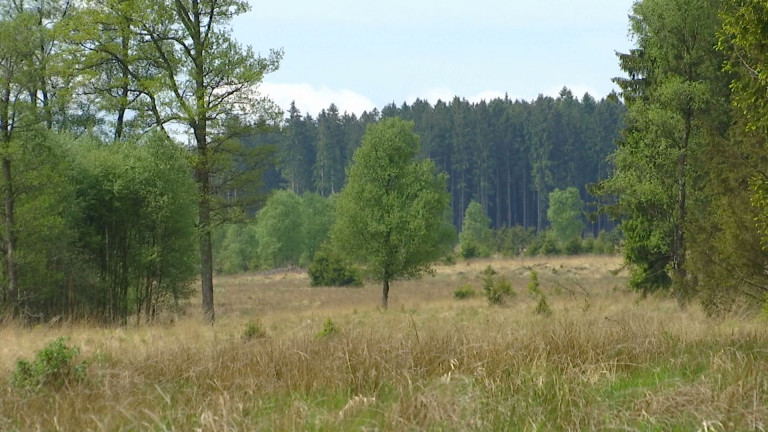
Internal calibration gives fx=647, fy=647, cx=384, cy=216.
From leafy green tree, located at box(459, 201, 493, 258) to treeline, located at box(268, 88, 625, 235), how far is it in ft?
74.3

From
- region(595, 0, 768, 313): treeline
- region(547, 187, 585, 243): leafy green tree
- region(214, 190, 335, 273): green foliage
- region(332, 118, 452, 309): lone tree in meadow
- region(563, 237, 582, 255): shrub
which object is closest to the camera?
region(595, 0, 768, 313): treeline

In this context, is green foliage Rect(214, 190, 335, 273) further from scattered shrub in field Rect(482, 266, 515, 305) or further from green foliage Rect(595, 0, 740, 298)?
green foliage Rect(595, 0, 740, 298)

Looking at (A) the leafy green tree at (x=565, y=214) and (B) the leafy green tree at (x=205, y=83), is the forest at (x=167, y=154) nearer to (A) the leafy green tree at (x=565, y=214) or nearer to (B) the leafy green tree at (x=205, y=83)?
(B) the leafy green tree at (x=205, y=83)

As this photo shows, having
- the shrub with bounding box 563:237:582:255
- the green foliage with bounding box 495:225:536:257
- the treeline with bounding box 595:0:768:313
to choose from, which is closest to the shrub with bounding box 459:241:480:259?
the green foliage with bounding box 495:225:536:257

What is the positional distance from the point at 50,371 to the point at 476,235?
211ft

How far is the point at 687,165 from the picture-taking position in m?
17.8

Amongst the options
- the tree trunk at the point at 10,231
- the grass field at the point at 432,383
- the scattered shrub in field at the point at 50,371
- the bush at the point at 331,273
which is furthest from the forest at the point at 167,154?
the bush at the point at 331,273

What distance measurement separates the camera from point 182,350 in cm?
688

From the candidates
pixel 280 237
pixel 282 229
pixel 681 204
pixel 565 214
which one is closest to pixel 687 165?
pixel 681 204

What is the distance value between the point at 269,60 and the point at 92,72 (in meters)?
5.45

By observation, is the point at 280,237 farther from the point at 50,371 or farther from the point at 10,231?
the point at 50,371

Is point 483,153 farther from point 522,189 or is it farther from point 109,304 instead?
point 109,304

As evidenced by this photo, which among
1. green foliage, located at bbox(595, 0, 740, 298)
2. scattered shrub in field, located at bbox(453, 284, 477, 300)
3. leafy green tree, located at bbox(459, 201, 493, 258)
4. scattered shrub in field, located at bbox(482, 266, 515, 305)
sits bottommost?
scattered shrub in field, located at bbox(453, 284, 477, 300)

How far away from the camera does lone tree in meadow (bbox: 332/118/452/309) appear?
80.8 ft
